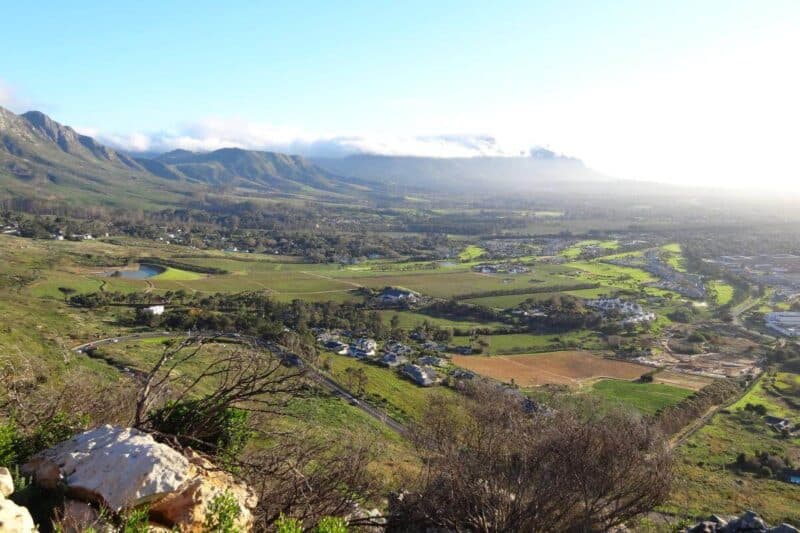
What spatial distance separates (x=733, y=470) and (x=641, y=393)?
9372 mm

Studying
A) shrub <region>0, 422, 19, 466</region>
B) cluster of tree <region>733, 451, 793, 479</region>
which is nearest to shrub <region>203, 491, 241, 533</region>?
shrub <region>0, 422, 19, 466</region>

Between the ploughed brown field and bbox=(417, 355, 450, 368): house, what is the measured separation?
3.19ft

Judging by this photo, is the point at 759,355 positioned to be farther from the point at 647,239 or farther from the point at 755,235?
the point at 755,235

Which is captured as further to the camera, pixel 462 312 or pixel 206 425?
pixel 462 312

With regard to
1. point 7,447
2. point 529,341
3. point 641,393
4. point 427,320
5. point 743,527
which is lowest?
point 427,320

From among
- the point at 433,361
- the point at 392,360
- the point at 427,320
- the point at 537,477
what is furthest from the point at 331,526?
the point at 427,320

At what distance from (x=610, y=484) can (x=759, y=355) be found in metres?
35.3

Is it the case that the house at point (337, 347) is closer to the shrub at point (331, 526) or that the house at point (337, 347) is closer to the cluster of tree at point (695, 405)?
the cluster of tree at point (695, 405)

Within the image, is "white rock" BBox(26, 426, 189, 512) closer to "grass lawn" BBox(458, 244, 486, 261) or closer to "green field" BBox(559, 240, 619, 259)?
"grass lawn" BBox(458, 244, 486, 261)

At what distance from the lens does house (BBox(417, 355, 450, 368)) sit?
121 feet

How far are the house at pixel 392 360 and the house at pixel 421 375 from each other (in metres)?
1.44

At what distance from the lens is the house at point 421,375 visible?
3247cm

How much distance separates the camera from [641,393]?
31.4 meters

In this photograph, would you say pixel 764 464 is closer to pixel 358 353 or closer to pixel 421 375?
pixel 421 375
